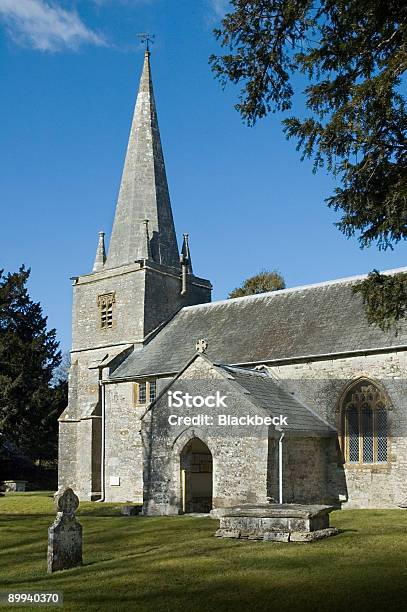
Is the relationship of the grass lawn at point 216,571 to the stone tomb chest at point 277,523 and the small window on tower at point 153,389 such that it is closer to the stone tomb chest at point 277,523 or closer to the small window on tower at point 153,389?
the stone tomb chest at point 277,523

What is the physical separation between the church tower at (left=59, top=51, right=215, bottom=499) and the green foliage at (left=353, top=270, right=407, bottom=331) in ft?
64.0

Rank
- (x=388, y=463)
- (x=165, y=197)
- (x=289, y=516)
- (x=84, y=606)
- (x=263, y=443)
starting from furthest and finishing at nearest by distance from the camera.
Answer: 1. (x=165, y=197)
2. (x=388, y=463)
3. (x=263, y=443)
4. (x=289, y=516)
5. (x=84, y=606)

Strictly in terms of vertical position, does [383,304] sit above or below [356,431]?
above

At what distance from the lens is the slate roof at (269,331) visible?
24.4 meters

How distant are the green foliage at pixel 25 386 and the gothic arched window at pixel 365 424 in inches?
848

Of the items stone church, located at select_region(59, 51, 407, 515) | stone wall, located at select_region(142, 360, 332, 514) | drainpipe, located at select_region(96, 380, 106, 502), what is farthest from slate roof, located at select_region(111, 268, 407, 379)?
stone wall, located at select_region(142, 360, 332, 514)

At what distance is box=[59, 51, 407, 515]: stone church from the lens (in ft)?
69.7

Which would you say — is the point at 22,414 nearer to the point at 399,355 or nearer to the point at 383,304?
the point at 399,355

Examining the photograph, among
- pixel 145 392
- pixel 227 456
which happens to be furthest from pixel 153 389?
pixel 227 456

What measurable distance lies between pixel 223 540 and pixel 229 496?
18.2 feet

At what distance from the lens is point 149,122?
36781 millimetres

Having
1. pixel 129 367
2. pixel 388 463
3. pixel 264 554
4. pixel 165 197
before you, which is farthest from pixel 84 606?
pixel 165 197

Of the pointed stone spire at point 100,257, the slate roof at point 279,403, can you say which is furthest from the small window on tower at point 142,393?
the pointed stone spire at point 100,257

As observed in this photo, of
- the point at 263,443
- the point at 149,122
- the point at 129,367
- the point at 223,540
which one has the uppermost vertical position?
the point at 149,122
